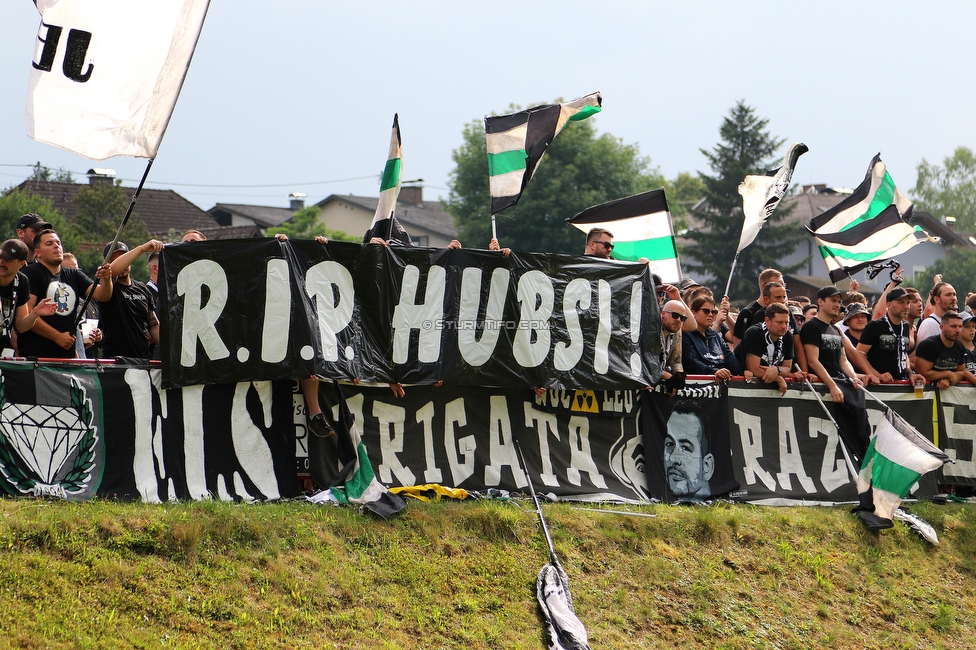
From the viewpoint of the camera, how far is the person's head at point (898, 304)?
11.3 meters

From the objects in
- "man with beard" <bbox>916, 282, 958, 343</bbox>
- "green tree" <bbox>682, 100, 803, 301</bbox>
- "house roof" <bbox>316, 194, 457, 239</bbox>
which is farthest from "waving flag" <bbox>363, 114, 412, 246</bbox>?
"house roof" <bbox>316, 194, 457, 239</bbox>

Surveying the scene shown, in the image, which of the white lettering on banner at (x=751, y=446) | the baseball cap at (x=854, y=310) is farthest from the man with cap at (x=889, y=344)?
the white lettering on banner at (x=751, y=446)

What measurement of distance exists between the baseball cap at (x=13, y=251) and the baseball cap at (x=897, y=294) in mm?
8848

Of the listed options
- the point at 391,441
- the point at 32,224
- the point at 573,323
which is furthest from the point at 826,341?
the point at 32,224

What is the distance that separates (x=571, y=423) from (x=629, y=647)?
284 cm

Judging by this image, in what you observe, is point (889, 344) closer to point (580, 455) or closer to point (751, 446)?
point (751, 446)

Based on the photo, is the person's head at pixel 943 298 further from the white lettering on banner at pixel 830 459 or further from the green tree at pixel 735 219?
the green tree at pixel 735 219

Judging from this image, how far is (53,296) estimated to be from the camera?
8.36m

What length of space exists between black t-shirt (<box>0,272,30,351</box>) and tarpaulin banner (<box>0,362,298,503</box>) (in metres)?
0.39

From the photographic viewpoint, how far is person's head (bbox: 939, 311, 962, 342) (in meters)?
11.1

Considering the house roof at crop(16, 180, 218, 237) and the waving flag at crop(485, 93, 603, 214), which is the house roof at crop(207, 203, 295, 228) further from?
the waving flag at crop(485, 93, 603, 214)

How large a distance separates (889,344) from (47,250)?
8669mm

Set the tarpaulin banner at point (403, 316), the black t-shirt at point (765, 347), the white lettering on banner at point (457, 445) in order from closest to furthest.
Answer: the tarpaulin banner at point (403, 316) < the white lettering on banner at point (457, 445) < the black t-shirt at point (765, 347)

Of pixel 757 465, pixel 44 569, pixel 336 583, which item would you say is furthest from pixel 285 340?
pixel 757 465
